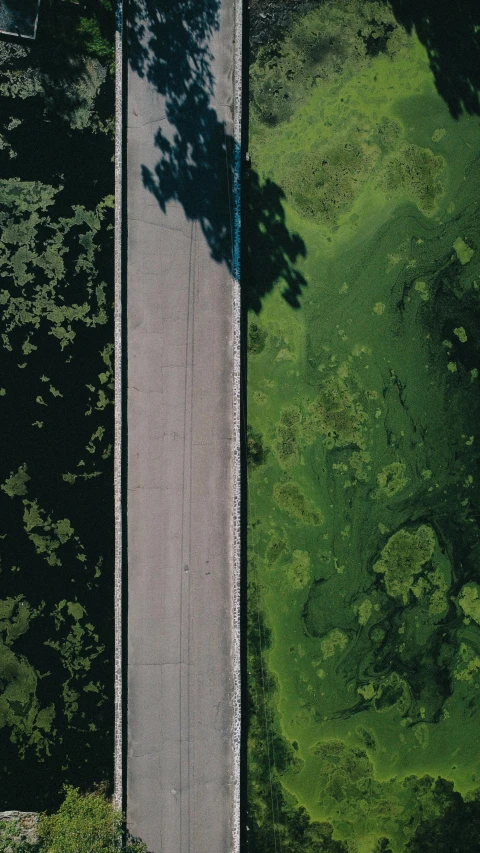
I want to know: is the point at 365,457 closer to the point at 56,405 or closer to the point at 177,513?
the point at 177,513

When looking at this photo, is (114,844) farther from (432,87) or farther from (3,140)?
(432,87)

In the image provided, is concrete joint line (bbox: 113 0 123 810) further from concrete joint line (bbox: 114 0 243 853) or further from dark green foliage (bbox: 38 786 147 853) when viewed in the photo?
dark green foliage (bbox: 38 786 147 853)

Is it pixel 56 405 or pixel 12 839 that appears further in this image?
pixel 56 405

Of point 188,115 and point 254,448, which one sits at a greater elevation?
point 188,115

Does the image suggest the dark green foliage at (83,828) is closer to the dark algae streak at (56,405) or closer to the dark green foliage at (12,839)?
the dark green foliage at (12,839)

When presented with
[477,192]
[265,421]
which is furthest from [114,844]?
[477,192]

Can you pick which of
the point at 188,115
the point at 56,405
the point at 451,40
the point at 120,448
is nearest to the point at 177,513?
the point at 120,448

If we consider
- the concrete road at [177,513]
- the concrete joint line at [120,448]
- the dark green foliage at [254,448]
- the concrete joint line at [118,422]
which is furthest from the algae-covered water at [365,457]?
the concrete joint line at [118,422]
